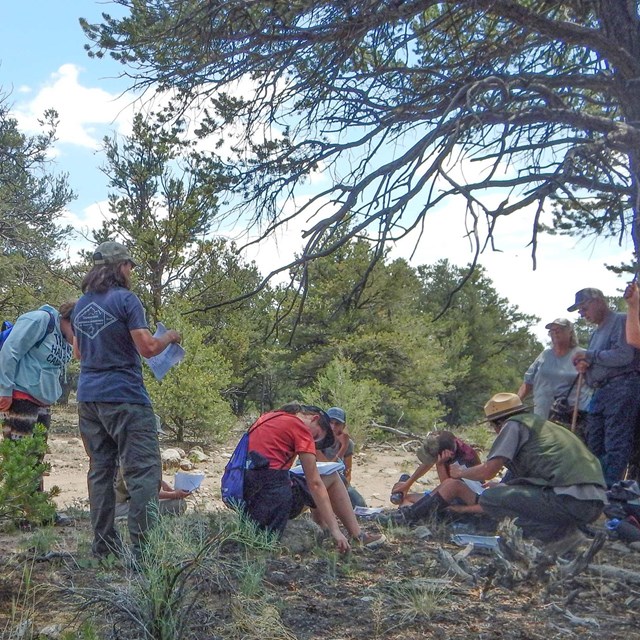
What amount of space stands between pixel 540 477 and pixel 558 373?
5.16 ft

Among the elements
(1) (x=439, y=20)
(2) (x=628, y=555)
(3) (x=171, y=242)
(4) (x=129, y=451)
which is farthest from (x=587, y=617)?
(3) (x=171, y=242)

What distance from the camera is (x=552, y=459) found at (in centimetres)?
474

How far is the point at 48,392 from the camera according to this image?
17.2 feet

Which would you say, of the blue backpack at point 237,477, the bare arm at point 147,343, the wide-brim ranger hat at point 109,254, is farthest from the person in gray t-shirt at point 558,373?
the wide-brim ranger hat at point 109,254

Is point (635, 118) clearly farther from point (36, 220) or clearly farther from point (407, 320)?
point (36, 220)

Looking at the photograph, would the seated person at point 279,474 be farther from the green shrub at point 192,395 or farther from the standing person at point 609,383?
the green shrub at point 192,395

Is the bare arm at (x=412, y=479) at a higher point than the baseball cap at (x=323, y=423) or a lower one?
lower

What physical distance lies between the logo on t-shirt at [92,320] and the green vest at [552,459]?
249cm

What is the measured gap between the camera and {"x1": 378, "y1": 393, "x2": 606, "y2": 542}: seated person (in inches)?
183

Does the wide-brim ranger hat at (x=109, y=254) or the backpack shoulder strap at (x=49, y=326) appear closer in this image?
the wide-brim ranger hat at (x=109, y=254)

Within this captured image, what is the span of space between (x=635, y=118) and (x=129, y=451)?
4.15 m

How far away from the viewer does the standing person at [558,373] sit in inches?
238

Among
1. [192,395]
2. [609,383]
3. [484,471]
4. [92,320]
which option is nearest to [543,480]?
[484,471]

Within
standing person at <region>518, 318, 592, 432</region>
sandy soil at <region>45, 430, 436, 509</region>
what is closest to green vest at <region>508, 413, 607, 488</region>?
standing person at <region>518, 318, 592, 432</region>
